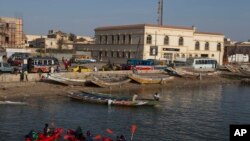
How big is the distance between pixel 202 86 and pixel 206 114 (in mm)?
27414

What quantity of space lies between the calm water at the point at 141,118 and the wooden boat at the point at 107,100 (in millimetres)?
784

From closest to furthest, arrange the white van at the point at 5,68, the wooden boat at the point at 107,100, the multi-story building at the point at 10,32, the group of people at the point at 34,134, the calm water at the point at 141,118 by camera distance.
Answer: the group of people at the point at 34,134
the calm water at the point at 141,118
the wooden boat at the point at 107,100
the white van at the point at 5,68
the multi-story building at the point at 10,32

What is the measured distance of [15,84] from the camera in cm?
4881

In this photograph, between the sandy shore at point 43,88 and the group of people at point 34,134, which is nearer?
the group of people at point 34,134

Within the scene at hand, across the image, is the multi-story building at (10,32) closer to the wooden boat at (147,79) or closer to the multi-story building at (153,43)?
the multi-story building at (153,43)

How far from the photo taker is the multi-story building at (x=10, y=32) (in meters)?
89.9

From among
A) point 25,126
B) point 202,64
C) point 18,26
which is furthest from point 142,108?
point 18,26

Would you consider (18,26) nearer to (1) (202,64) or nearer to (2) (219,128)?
(1) (202,64)

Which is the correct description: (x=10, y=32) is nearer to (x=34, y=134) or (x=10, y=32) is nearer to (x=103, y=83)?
(x=103, y=83)

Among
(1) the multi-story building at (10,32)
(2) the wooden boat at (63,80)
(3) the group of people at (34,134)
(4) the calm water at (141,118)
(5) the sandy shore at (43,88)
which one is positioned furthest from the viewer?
(1) the multi-story building at (10,32)

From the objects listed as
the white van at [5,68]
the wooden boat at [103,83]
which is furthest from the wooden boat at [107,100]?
the white van at [5,68]

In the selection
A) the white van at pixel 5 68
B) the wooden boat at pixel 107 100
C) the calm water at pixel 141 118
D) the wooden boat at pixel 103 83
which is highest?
the white van at pixel 5 68

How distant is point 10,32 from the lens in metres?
91.0

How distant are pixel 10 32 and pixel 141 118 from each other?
6172 cm
